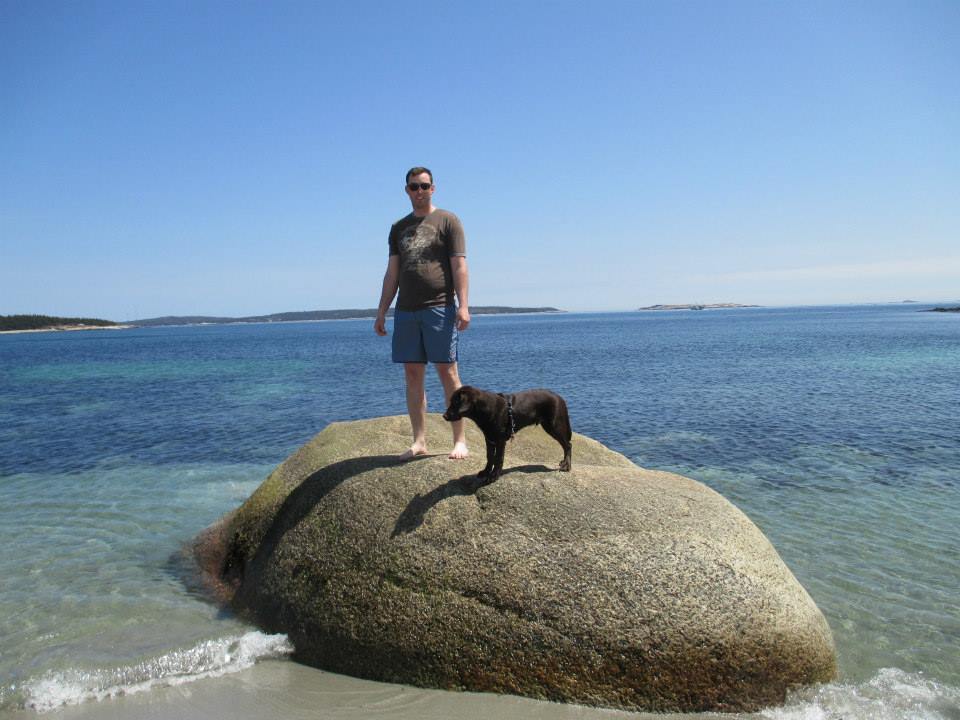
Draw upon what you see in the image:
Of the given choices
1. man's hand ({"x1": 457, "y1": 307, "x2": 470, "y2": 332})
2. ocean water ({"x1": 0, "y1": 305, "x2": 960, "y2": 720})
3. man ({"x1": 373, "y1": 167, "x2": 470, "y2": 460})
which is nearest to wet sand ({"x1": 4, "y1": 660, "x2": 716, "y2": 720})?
ocean water ({"x1": 0, "y1": 305, "x2": 960, "y2": 720})

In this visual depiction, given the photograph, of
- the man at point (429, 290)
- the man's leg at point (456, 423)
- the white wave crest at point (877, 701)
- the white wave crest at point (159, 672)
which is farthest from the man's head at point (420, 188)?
the white wave crest at point (877, 701)

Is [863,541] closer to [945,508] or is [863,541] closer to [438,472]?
[945,508]

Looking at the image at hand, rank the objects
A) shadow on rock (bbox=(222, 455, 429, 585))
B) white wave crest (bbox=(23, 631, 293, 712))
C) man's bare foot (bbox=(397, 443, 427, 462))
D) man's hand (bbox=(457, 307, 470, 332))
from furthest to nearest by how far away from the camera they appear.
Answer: man's bare foot (bbox=(397, 443, 427, 462)), shadow on rock (bbox=(222, 455, 429, 585)), man's hand (bbox=(457, 307, 470, 332)), white wave crest (bbox=(23, 631, 293, 712))

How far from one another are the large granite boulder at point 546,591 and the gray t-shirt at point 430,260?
170 cm

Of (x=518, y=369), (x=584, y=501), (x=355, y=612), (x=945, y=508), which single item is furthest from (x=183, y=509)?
(x=518, y=369)

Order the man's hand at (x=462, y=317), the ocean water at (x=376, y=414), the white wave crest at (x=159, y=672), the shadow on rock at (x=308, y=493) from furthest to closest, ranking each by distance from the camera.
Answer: the shadow on rock at (x=308, y=493), the man's hand at (x=462, y=317), the ocean water at (x=376, y=414), the white wave crest at (x=159, y=672)

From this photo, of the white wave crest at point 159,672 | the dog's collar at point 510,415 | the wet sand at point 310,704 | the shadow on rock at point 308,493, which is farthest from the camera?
the shadow on rock at point 308,493

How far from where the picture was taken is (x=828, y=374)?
33.7 m

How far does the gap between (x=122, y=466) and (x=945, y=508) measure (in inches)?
645

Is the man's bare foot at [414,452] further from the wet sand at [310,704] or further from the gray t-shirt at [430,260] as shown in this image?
the wet sand at [310,704]

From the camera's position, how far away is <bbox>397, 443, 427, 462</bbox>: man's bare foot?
22.6 ft

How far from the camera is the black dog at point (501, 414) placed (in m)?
5.77

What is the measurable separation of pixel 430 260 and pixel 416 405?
1.55 meters

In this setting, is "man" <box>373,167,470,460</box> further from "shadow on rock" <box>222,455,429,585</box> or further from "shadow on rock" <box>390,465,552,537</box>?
"shadow on rock" <box>390,465,552,537</box>
